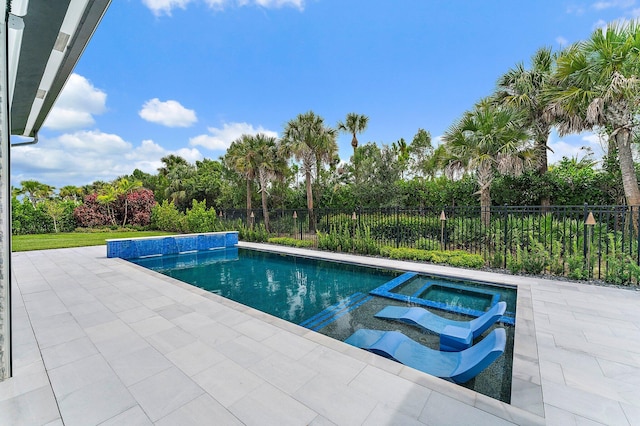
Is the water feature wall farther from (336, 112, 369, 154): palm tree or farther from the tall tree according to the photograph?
(336, 112, 369, 154): palm tree

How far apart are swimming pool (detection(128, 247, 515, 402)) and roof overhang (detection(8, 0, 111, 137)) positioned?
4.04 m

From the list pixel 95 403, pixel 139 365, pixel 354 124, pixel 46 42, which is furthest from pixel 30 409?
pixel 354 124

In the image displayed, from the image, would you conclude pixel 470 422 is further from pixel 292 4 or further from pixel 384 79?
pixel 384 79

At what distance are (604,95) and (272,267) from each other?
9.41m

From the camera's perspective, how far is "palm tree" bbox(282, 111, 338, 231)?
12.3 meters

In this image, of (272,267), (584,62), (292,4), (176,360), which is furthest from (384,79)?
(176,360)

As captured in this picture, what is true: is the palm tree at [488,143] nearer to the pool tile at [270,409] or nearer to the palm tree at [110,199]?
the pool tile at [270,409]

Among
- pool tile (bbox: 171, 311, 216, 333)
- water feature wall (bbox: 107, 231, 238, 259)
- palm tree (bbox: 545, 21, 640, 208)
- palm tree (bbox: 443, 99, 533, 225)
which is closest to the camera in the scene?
pool tile (bbox: 171, 311, 216, 333)

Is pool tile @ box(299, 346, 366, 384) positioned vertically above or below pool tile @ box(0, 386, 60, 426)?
below

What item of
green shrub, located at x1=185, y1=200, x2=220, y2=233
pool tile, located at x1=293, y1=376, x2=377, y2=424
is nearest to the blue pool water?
pool tile, located at x1=293, y1=376, x2=377, y2=424

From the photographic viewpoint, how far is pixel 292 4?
32.7ft

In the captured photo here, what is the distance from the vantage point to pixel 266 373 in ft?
7.58

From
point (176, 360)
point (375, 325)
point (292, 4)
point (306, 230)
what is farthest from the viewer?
point (306, 230)

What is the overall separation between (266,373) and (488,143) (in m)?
8.69
